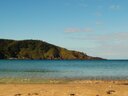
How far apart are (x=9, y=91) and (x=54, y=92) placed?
251cm

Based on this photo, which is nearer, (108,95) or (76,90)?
(108,95)

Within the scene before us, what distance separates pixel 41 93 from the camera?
1775cm

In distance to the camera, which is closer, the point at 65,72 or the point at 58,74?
the point at 58,74

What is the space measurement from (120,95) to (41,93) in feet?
13.3

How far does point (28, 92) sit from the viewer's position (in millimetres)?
18234

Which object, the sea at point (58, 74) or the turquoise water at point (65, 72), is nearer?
the sea at point (58, 74)

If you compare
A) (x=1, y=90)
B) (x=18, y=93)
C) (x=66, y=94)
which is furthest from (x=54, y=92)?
(x=1, y=90)

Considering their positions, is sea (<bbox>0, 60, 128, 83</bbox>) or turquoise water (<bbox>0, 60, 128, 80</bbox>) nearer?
sea (<bbox>0, 60, 128, 83</bbox>)

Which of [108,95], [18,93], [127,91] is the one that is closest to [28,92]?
[18,93]

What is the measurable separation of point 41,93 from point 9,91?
204 centimetres

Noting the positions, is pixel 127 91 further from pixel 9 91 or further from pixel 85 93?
pixel 9 91

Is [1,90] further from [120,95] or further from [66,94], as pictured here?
[120,95]

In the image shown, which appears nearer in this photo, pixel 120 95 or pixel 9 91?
pixel 120 95

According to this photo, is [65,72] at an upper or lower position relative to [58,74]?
upper
